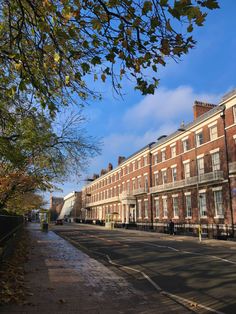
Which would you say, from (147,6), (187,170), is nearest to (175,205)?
(187,170)

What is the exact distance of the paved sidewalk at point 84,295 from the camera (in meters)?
7.37

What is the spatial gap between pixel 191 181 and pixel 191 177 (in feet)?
1.76

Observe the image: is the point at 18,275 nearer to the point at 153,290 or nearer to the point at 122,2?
the point at 153,290

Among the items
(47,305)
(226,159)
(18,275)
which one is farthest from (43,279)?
(226,159)

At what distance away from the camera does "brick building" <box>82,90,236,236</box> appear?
3450 cm

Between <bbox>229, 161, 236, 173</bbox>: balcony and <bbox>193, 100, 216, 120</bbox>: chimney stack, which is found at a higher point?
<bbox>193, 100, 216, 120</bbox>: chimney stack

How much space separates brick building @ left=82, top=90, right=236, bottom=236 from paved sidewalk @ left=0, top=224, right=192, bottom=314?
2421 cm

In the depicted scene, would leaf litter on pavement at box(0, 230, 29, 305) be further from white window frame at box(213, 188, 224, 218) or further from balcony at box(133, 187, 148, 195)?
balcony at box(133, 187, 148, 195)

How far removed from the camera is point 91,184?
106 metres

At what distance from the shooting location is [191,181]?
40.5 meters

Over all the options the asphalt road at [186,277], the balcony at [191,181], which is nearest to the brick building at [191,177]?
the balcony at [191,181]

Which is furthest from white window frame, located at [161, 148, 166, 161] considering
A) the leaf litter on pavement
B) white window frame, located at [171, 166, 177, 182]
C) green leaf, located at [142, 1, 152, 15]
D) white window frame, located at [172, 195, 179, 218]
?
green leaf, located at [142, 1, 152, 15]

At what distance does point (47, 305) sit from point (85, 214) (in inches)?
4206

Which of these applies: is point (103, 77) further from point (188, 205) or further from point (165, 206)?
point (165, 206)
